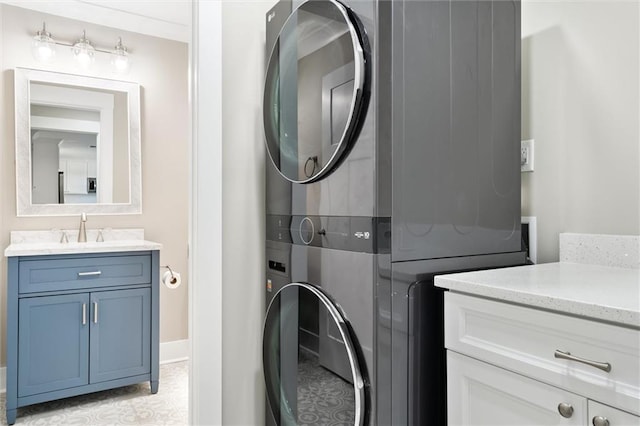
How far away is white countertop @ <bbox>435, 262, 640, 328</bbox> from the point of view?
2.55 feet

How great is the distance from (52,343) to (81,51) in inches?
76.8

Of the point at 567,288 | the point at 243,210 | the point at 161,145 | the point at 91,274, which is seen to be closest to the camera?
the point at 567,288

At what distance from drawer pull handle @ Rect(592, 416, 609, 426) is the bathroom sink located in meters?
2.48

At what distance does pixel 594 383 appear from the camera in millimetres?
788

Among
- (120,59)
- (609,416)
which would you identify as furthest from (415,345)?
(120,59)

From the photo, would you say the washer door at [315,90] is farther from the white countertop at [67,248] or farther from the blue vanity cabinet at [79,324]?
the blue vanity cabinet at [79,324]

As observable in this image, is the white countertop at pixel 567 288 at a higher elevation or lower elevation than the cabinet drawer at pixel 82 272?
higher

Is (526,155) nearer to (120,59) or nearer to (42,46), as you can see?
(120,59)

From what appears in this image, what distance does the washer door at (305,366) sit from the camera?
115 centimetres

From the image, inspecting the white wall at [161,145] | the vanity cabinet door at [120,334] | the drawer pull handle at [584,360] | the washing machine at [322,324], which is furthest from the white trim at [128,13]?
the drawer pull handle at [584,360]

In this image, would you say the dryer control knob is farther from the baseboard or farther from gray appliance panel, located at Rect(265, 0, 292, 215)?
the baseboard

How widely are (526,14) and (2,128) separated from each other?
3.08 metres

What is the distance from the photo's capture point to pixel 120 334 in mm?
2650

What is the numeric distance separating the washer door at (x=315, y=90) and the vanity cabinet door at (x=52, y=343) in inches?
69.9
